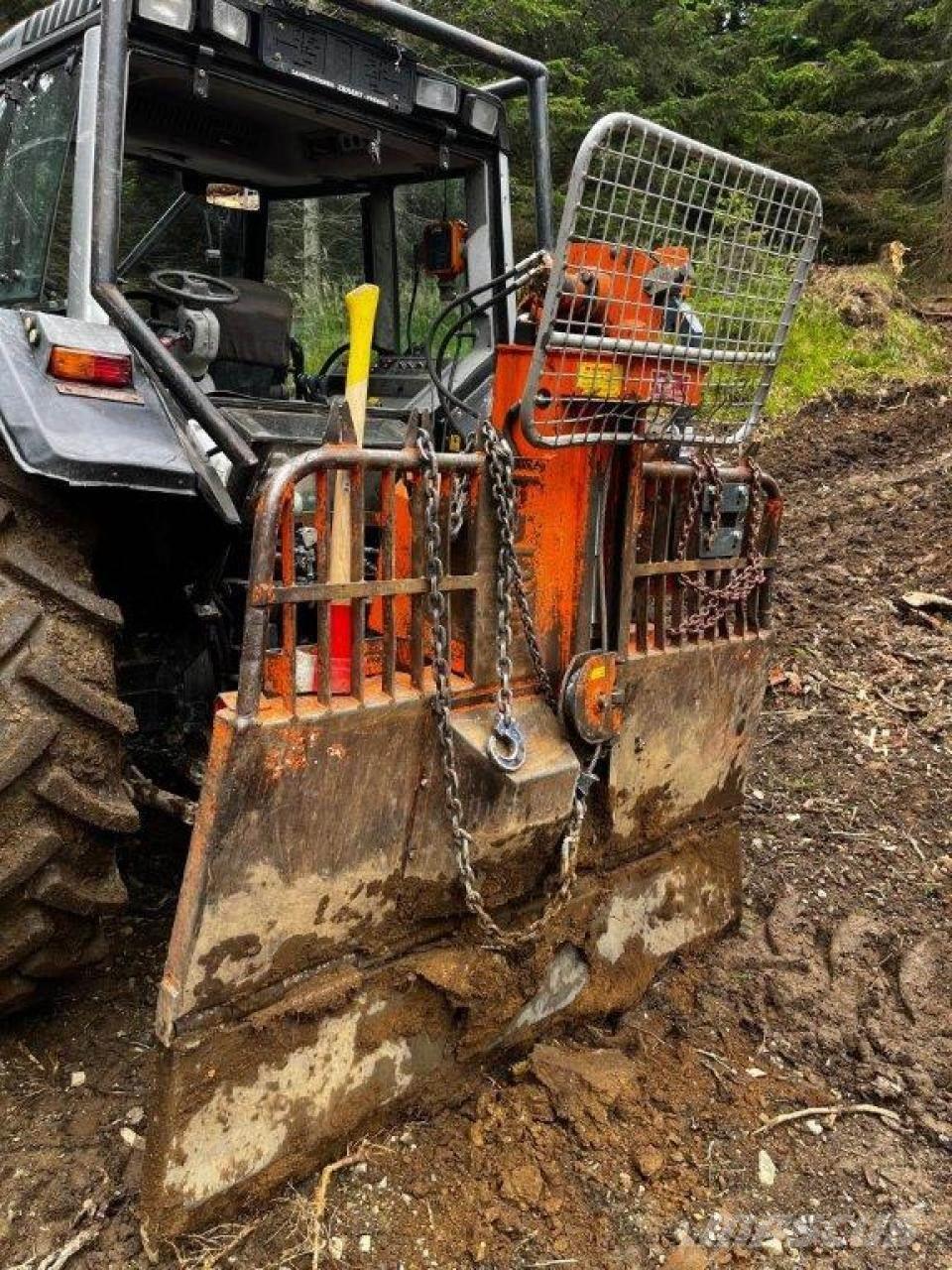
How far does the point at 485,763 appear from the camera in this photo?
2.15 metres

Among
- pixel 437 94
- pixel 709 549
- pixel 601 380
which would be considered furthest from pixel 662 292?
pixel 437 94

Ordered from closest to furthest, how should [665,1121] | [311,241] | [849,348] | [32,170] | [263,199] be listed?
[665,1121] → [32,170] → [263,199] → [311,241] → [849,348]

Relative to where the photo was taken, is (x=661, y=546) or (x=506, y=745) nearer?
(x=506, y=745)

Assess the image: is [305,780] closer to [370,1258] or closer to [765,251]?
[370,1258]

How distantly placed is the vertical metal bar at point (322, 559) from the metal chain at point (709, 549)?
1.05 m

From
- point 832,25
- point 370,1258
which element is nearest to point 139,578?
point 370,1258


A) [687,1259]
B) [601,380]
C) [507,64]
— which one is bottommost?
[687,1259]

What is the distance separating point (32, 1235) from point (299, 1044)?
0.58 metres

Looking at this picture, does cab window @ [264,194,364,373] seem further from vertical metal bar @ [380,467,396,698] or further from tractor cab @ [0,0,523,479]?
vertical metal bar @ [380,467,396,698]

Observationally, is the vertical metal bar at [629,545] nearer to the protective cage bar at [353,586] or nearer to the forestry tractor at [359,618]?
the forestry tractor at [359,618]

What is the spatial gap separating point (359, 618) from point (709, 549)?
113cm

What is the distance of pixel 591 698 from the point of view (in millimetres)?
2367

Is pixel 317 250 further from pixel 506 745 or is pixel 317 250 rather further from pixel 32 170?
pixel 506 745

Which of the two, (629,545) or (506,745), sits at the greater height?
(629,545)
